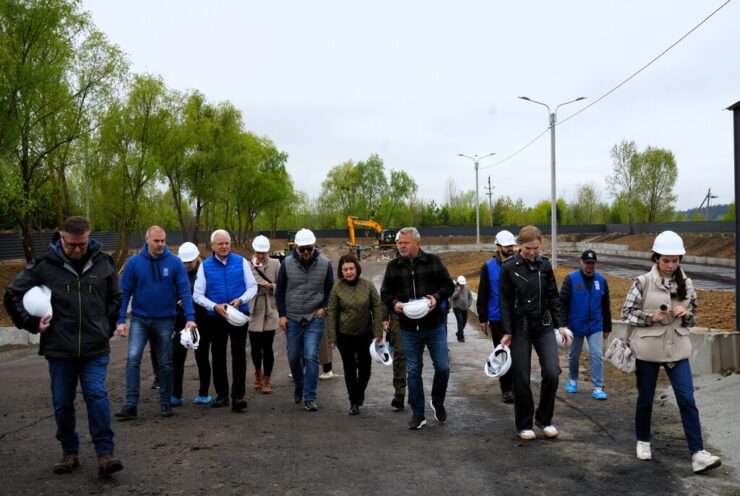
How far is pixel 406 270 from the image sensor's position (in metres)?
7.10

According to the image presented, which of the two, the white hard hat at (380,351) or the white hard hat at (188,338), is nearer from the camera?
the white hard hat at (188,338)

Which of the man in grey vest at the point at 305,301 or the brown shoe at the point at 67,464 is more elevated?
the man in grey vest at the point at 305,301

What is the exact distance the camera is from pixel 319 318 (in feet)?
26.1

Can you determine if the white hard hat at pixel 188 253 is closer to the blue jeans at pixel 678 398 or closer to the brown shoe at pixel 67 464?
the brown shoe at pixel 67 464

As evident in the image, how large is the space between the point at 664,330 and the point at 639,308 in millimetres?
256

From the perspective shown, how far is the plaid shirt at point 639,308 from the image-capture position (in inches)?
222

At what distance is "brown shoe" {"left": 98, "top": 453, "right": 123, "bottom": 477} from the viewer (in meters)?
5.21

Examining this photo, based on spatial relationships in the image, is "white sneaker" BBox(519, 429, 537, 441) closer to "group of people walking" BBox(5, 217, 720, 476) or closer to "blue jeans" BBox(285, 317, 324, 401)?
"group of people walking" BBox(5, 217, 720, 476)

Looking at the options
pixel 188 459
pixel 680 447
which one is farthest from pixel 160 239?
pixel 680 447

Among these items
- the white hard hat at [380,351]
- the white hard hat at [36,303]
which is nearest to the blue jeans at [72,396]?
the white hard hat at [36,303]

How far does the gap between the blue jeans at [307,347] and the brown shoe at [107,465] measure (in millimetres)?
2820

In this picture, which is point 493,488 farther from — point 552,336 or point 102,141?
point 102,141

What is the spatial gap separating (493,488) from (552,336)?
1.98 meters

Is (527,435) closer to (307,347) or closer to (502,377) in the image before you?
(502,377)
